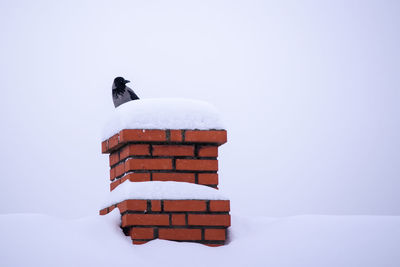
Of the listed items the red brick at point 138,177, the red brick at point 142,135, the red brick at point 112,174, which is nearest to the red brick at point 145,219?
the red brick at point 138,177

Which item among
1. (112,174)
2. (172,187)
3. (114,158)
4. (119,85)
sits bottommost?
(172,187)

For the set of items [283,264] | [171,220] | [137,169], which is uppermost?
[137,169]

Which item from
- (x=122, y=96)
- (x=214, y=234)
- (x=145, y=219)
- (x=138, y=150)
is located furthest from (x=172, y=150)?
(x=122, y=96)

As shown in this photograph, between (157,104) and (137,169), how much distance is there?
43 centimetres

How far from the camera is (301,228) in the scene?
3504 millimetres

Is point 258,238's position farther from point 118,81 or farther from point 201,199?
point 118,81

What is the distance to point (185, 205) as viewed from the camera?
3.45 metres

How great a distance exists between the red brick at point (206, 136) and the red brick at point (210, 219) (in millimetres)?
451

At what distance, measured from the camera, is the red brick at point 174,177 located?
11.6 feet

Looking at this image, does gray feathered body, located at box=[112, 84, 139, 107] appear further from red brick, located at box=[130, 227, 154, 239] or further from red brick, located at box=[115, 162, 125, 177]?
red brick, located at box=[130, 227, 154, 239]

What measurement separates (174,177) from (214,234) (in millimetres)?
419

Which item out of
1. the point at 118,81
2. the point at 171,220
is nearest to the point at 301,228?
the point at 171,220

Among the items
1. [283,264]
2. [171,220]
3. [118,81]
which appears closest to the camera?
[283,264]

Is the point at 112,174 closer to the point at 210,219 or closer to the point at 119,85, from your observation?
the point at 210,219
